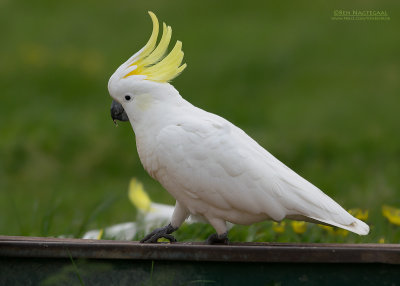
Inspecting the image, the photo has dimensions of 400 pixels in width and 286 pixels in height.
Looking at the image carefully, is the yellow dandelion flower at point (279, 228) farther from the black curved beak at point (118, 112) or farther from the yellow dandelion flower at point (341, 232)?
the black curved beak at point (118, 112)

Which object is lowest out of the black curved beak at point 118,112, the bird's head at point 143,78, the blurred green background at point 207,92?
the blurred green background at point 207,92

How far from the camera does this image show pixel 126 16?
37.5 ft

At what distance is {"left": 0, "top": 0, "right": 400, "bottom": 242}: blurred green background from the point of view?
275 inches

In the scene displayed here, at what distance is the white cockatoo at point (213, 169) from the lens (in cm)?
291

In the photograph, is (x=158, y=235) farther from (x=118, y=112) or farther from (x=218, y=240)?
(x=118, y=112)

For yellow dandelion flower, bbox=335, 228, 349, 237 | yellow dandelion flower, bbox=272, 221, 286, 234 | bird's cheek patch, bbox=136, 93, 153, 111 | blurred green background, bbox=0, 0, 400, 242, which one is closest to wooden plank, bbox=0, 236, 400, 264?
bird's cheek patch, bbox=136, 93, 153, 111

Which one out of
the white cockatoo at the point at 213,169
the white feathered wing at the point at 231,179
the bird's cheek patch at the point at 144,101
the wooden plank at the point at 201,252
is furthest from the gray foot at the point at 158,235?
the bird's cheek patch at the point at 144,101

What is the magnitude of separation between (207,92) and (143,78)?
6.10 meters

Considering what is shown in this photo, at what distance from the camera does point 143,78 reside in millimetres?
3086

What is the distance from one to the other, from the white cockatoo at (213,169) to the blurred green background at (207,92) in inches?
52.0

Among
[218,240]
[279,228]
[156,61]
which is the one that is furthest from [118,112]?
[279,228]

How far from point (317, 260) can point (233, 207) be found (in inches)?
17.4

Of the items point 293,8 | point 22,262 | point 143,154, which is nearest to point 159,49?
point 143,154

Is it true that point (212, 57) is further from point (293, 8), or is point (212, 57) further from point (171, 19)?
point (293, 8)
